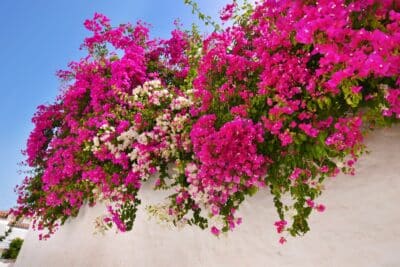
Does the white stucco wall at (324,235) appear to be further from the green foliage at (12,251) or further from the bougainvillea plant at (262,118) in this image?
the green foliage at (12,251)

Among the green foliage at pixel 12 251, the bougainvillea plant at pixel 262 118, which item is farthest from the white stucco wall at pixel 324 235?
the green foliage at pixel 12 251

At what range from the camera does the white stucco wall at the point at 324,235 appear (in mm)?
3854

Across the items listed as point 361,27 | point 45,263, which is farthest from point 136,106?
point 45,263

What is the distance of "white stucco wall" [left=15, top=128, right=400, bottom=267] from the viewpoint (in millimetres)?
3854

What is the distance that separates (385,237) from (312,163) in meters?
0.87

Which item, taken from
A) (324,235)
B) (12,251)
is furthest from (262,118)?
(12,251)

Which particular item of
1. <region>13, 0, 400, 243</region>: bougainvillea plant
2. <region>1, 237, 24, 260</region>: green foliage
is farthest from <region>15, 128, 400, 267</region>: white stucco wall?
<region>1, 237, 24, 260</region>: green foliage

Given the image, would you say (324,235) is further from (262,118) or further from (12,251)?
(12,251)

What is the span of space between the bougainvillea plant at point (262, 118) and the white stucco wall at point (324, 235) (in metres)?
0.18

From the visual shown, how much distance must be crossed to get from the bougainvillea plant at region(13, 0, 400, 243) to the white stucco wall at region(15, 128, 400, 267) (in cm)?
18

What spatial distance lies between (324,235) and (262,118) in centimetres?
130

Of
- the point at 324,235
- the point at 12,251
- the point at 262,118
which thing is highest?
the point at 12,251

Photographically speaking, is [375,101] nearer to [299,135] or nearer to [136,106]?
[299,135]

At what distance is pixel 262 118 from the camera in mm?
4043
